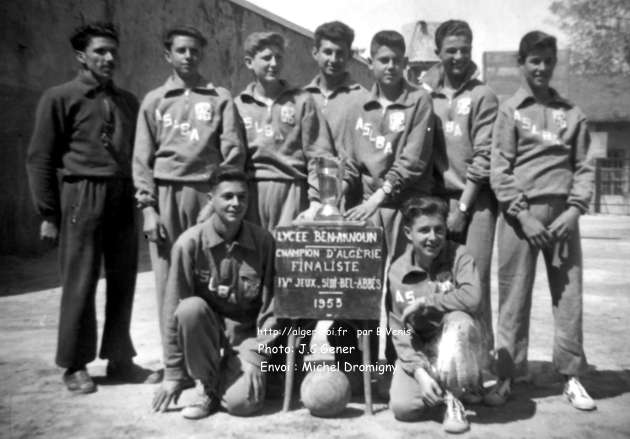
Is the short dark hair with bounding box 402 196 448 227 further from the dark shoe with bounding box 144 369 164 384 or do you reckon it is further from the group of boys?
the dark shoe with bounding box 144 369 164 384

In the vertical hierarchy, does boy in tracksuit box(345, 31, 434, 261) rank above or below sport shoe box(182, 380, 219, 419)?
above

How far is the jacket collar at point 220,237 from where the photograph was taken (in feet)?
11.8

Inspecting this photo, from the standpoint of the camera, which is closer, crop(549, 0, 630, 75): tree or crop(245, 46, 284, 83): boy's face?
crop(245, 46, 284, 83): boy's face

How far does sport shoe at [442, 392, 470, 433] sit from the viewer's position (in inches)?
124

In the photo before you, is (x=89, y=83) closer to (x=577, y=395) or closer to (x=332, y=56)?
(x=332, y=56)

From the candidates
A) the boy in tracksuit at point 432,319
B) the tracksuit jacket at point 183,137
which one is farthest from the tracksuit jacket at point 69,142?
the boy in tracksuit at point 432,319

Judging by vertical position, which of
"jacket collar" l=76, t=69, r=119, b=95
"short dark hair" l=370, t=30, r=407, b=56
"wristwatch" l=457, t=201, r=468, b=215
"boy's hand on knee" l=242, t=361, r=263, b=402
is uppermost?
"short dark hair" l=370, t=30, r=407, b=56

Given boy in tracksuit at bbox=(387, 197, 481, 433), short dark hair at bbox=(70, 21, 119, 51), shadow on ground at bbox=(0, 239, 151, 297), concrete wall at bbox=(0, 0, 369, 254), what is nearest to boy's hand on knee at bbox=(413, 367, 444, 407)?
boy in tracksuit at bbox=(387, 197, 481, 433)

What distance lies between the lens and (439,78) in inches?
164

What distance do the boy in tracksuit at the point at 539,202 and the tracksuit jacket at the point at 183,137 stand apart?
170cm

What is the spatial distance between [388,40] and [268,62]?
2.57 feet

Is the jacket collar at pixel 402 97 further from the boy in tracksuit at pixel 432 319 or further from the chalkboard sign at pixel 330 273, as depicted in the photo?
the chalkboard sign at pixel 330 273

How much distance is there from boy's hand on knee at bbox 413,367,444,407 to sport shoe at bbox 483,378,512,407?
48 centimetres

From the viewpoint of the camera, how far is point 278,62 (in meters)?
3.99
